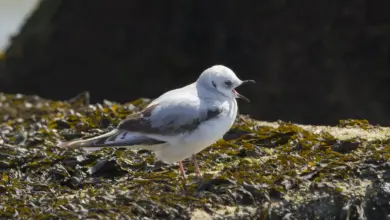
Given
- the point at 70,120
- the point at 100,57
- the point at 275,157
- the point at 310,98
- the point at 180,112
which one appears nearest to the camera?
the point at 180,112

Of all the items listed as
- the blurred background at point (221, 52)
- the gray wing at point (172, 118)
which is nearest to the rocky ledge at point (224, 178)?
the gray wing at point (172, 118)

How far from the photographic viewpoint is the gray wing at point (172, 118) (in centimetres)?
483

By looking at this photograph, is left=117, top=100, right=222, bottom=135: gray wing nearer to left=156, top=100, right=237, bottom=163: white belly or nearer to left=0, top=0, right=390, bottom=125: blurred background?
left=156, top=100, right=237, bottom=163: white belly

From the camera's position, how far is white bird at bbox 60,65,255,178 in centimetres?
484

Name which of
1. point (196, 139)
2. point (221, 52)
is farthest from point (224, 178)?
point (221, 52)

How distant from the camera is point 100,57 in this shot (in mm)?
9617

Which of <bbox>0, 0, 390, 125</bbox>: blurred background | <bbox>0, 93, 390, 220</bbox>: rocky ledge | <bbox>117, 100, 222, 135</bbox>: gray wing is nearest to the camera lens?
<bbox>0, 93, 390, 220</bbox>: rocky ledge

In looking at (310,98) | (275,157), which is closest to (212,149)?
(275,157)

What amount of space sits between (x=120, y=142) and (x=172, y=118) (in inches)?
12.1

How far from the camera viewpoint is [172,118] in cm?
485

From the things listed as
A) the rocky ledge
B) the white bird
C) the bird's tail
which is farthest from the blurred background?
the bird's tail

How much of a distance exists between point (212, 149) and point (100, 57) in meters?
4.17

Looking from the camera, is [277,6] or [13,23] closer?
[277,6]

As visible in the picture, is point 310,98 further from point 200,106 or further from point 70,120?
point 200,106
